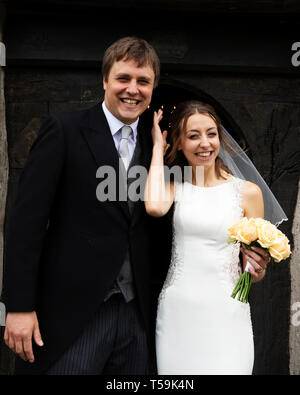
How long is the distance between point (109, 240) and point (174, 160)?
73 cm

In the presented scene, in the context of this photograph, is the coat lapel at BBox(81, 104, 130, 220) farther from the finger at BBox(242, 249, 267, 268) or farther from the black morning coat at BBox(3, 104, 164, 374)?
the finger at BBox(242, 249, 267, 268)

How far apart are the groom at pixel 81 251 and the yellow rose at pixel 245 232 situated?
46 cm

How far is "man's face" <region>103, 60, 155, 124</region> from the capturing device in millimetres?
1960

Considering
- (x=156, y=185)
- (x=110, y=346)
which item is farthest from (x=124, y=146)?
(x=110, y=346)

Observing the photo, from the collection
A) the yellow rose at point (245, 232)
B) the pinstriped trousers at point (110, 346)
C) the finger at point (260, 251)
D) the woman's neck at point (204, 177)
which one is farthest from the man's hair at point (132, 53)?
the pinstriped trousers at point (110, 346)

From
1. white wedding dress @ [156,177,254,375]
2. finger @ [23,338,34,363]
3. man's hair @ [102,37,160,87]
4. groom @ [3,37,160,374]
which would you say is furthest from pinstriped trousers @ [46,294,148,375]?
man's hair @ [102,37,160,87]

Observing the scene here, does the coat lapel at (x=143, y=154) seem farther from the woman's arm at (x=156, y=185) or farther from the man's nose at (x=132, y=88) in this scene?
the man's nose at (x=132, y=88)

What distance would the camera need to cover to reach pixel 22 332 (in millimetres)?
1825

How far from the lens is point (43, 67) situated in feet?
10.6

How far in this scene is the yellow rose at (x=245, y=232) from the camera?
76.7 inches

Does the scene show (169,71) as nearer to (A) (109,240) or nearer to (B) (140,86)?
(B) (140,86)

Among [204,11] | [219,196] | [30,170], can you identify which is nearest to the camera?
[30,170]
